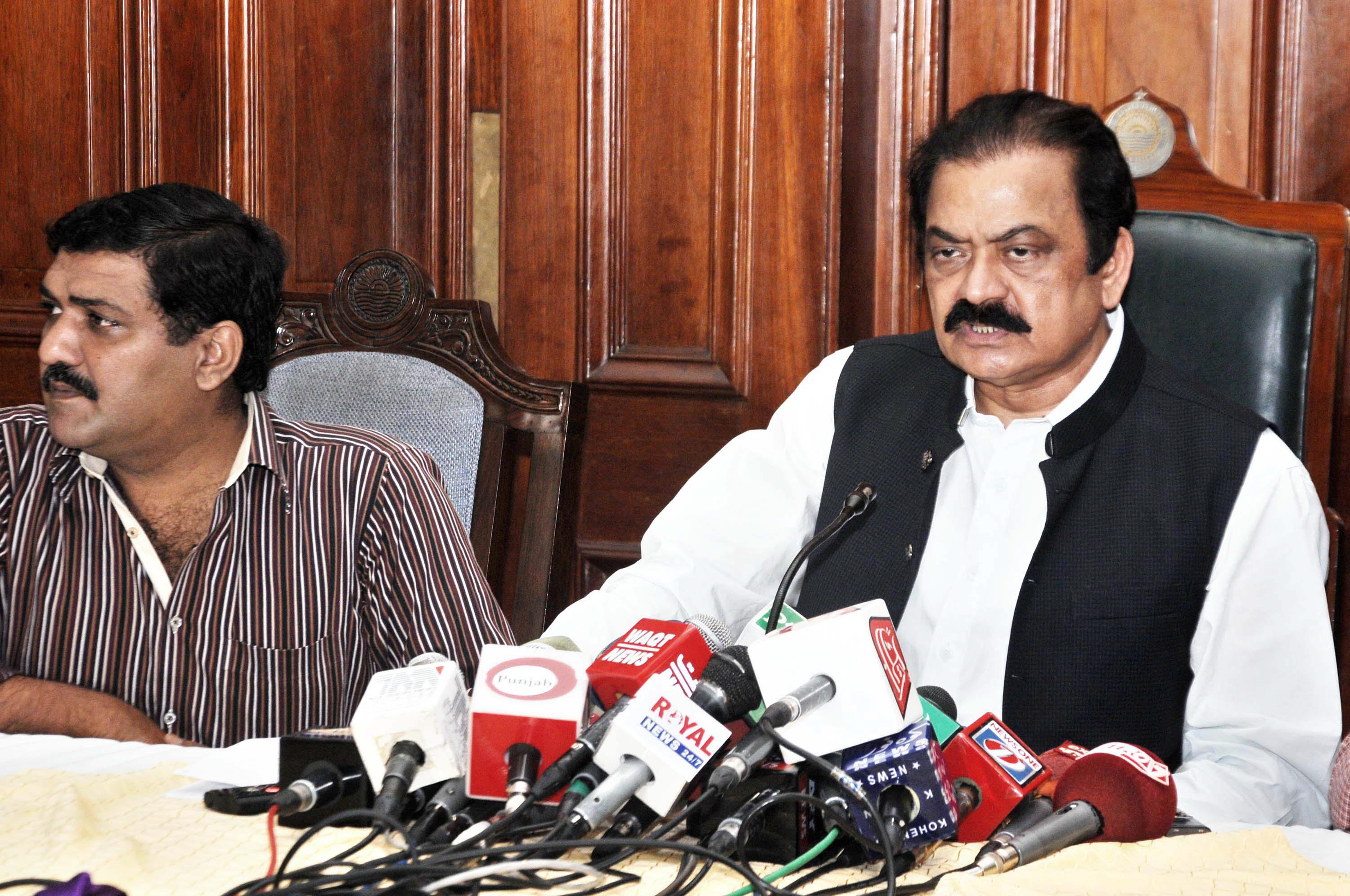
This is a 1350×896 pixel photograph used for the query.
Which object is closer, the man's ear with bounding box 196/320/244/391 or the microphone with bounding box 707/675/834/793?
the microphone with bounding box 707/675/834/793

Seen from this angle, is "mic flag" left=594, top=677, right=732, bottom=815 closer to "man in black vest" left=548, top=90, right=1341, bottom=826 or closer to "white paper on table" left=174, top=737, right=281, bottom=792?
"white paper on table" left=174, top=737, right=281, bottom=792

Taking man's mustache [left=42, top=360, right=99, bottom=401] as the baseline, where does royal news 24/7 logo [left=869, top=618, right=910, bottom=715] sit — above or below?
below

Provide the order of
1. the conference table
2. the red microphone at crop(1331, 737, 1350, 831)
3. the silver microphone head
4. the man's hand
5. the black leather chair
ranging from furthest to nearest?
the black leather chair → the man's hand → the red microphone at crop(1331, 737, 1350, 831) → the silver microphone head → the conference table

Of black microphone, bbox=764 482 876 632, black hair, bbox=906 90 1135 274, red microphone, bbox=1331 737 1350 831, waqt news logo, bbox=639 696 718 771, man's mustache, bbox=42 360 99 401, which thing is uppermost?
black hair, bbox=906 90 1135 274

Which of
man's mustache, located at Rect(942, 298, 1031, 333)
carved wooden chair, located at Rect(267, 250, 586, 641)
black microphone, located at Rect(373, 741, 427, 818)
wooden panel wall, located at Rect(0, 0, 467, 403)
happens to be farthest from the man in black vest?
wooden panel wall, located at Rect(0, 0, 467, 403)

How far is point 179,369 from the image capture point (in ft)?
5.39

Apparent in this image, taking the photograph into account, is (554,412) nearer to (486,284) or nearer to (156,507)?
(156,507)

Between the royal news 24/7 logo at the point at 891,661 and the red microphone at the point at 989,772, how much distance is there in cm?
9

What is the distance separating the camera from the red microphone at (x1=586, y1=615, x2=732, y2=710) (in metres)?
0.86

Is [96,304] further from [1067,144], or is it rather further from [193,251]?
[1067,144]

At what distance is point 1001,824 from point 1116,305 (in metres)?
1.00

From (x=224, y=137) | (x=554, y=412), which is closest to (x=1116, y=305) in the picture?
(x=554, y=412)

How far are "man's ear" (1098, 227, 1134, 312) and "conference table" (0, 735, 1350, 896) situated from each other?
878 mm

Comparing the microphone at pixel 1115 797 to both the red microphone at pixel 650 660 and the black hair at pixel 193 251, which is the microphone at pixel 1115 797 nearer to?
the red microphone at pixel 650 660
